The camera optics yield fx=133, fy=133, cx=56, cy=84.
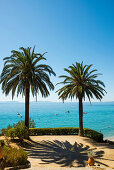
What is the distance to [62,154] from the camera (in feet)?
41.3

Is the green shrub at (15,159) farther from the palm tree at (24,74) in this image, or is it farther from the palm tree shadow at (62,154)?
the palm tree at (24,74)

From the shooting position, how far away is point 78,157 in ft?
38.7

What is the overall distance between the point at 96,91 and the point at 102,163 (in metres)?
10.5

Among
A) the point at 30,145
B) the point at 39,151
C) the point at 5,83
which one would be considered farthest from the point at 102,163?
the point at 5,83

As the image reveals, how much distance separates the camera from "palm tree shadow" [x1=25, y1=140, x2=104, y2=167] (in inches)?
421

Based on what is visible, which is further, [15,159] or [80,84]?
[80,84]

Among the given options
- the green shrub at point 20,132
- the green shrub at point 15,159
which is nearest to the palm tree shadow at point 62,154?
the green shrub at point 20,132

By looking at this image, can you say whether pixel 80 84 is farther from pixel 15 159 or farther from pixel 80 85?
pixel 15 159

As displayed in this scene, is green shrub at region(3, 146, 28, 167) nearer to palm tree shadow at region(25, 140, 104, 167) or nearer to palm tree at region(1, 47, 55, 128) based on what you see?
palm tree shadow at region(25, 140, 104, 167)

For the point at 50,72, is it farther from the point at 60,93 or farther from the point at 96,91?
the point at 96,91

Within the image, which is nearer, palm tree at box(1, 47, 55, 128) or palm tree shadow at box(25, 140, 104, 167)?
palm tree shadow at box(25, 140, 104, 167)

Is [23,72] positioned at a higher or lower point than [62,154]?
higher

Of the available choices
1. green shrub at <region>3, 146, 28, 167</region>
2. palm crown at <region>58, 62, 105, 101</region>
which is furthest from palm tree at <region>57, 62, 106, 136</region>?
green shrub at <region>3, 146, 28, 167</region>

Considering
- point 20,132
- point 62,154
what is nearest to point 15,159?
point 62,154
